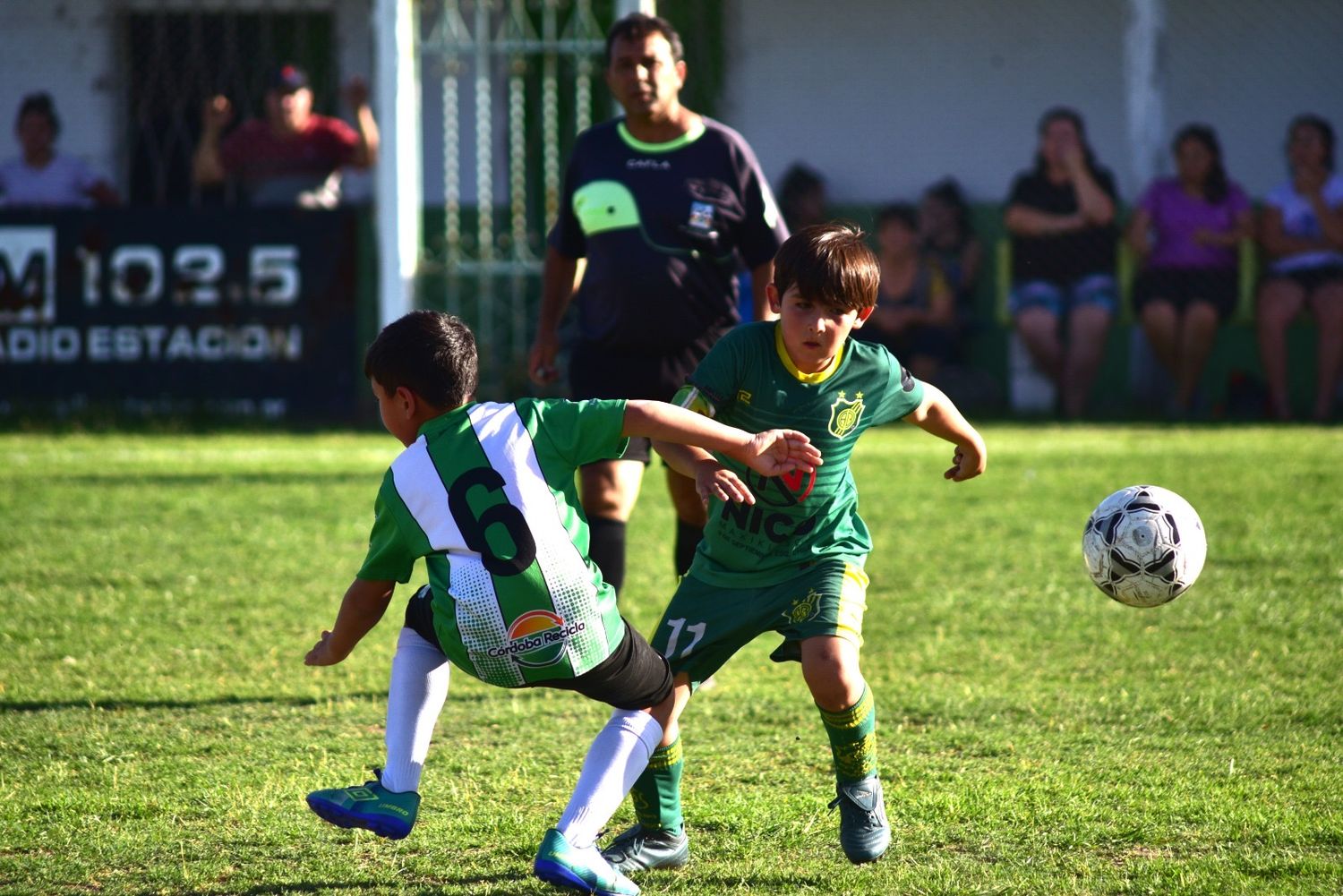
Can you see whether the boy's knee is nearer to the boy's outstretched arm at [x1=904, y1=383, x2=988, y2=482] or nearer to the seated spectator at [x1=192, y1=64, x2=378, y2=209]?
the boy's outstretched arm at [x1=904, y1=383, x2=988, y2=482]

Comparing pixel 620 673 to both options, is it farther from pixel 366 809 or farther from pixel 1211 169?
pixel 1211 169

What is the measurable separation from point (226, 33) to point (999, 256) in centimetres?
686

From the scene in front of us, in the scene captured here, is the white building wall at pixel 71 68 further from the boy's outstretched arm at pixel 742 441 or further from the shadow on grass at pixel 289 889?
the boy's outstretched arm at pixel 742 441

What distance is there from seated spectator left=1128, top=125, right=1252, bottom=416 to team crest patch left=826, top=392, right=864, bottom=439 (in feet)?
28.3

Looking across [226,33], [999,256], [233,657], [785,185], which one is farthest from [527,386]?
[233,657]

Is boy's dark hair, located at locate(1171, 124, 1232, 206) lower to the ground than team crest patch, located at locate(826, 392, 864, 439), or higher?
higher

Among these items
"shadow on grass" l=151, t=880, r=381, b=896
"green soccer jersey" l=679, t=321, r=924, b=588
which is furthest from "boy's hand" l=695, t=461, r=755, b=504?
"shadow on grass" l=151, t=880, r=381, b=896

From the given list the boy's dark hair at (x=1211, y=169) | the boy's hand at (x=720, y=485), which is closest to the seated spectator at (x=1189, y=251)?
the boy's dark hair at (x=1211, y=169)

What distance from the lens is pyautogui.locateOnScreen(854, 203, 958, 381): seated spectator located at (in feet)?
39.1

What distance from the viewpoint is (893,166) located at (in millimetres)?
14164

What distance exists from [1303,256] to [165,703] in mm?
9521

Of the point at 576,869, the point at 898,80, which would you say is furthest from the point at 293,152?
the point at 576,869

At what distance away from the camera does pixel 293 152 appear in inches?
449

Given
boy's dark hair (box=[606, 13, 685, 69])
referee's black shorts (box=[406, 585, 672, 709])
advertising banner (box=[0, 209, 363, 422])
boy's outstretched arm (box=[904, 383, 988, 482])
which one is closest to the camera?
referee's black shorts (box=[406, 585, 672, 709])
